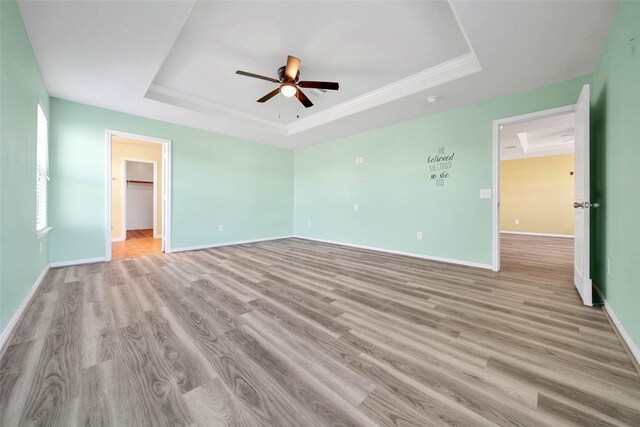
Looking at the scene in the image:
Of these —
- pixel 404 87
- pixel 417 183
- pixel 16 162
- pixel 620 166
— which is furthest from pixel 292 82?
pixel 620 166

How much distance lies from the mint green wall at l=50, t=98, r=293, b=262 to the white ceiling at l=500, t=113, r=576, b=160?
5.08 metres

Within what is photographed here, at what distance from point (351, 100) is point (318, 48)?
1365 millimetres

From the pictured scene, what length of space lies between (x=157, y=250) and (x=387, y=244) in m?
4.49

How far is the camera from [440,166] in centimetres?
382

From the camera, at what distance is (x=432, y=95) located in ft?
10.5

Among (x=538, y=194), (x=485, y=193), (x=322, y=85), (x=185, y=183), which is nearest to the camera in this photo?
(x=322, y=85)

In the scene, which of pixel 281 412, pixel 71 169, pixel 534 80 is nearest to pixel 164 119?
pixel 71 169

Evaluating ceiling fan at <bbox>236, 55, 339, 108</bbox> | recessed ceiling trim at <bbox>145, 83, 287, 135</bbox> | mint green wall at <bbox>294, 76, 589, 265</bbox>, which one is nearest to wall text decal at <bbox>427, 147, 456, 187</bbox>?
mint green wall at <bbox>294, 76, 589, 265</bbox>

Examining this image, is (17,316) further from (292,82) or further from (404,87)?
(404,87)

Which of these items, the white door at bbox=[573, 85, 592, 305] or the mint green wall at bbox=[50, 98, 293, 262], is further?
the mint green wall at bbox=[50, 98, 293, 262]

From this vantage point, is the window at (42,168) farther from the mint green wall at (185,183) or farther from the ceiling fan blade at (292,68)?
the ceiling fan blade at (292,68)

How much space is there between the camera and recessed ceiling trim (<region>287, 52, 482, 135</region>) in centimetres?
268

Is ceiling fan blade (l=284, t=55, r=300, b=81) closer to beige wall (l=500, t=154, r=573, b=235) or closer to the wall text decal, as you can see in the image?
the wall text decal

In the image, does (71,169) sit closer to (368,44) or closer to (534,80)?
(368,44)
